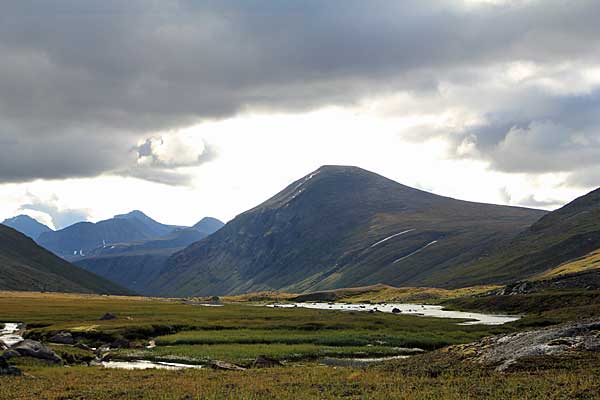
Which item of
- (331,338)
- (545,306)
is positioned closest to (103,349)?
(331,338)

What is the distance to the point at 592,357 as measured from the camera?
43188 millimetres

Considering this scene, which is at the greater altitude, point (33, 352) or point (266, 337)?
point (33, 352)

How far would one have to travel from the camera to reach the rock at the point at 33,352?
59434mm

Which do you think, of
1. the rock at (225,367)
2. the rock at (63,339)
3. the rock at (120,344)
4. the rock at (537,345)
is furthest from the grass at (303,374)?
the rock at (120,344)

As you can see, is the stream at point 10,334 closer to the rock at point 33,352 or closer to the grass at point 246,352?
the rock at point 33,352

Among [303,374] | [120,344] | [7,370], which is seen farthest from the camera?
[120,344]

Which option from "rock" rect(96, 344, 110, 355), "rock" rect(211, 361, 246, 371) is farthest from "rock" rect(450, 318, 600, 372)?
"rock" rect(96, 344, 110, 355)

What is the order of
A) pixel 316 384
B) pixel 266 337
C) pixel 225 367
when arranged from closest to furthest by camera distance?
pixel 316 384 < pixel 225 367 < pixel 266 337

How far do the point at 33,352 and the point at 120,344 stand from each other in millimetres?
19651

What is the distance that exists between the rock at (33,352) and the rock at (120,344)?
16611 mm

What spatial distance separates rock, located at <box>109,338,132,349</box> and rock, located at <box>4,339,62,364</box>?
16.6m

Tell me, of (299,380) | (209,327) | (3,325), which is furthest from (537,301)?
(3,325)

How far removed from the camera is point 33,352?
59719mm

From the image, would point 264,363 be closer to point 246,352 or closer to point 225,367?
point 225,367
